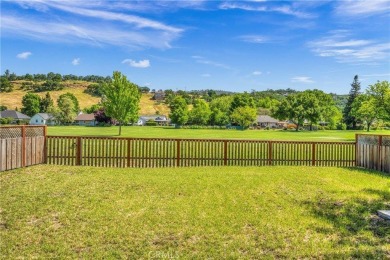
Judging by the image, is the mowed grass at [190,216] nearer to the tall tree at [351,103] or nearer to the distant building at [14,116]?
the tall tree at [351,103]

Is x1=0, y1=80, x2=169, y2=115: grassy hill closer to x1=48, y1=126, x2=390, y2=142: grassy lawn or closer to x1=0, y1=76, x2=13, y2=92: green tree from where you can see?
x1=0, y1=76, x2=13, y2=92: green tree

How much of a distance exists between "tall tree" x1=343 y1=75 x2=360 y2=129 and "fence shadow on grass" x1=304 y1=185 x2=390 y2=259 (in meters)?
82.3

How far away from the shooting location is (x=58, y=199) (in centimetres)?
695

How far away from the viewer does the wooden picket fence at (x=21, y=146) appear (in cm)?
950

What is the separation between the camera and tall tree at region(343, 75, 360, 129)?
267 feet

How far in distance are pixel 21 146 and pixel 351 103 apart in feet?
297

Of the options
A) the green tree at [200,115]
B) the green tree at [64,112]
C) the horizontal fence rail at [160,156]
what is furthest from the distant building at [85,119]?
the horizontal fence rail at [160,156]

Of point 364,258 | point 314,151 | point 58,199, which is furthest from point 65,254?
point 314,151

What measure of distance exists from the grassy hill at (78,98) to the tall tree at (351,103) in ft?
270

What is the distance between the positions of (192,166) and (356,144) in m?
7.03

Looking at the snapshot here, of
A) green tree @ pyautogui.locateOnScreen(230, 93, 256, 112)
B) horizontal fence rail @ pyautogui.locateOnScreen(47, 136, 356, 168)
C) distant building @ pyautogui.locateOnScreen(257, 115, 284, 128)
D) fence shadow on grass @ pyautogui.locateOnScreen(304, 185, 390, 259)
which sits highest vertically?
green tree @ pyautogui.locateOnScreen(230, 93, 256, 112)

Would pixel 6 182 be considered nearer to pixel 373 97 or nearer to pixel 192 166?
pixel 192 166

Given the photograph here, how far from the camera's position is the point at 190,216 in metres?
6.08

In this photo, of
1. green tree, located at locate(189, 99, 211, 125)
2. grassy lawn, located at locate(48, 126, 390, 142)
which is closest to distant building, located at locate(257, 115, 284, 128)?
green tree, located at locate(189, 99, 211, 125)
